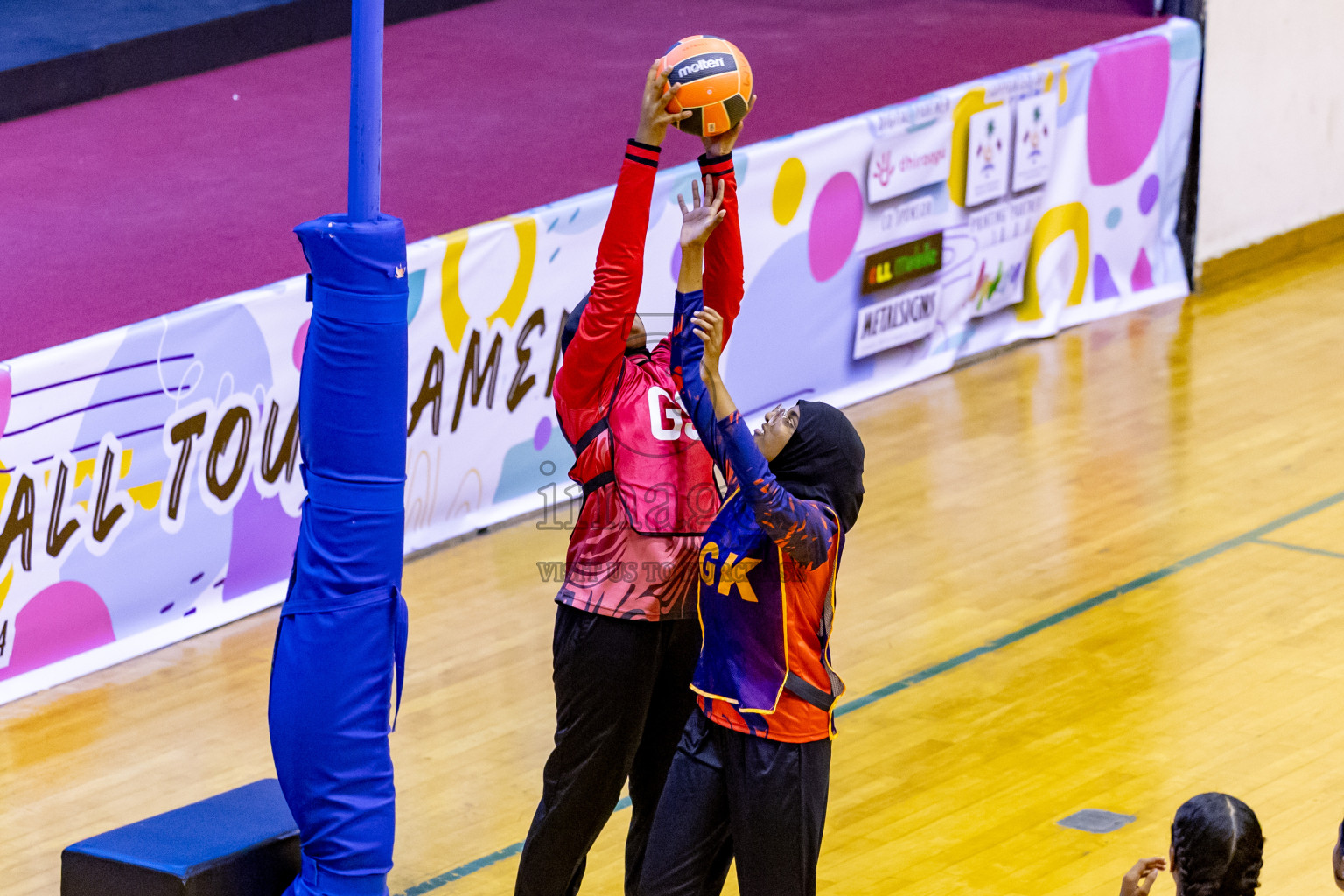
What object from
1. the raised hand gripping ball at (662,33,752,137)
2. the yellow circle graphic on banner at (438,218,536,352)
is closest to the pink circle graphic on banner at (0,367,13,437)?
the yellow circle graphic on banner at (438,218,536,352)

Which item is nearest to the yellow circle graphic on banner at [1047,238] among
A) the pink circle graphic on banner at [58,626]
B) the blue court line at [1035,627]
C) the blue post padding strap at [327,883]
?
the blue court line at [1035,627]

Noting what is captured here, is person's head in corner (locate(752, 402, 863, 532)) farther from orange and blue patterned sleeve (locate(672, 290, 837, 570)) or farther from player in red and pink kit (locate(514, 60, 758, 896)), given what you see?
player in red and pink kit (locate(514, 60, 758, 896))

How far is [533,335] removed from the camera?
8539 millimetres

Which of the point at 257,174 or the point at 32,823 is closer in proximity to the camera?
the point at 32,823

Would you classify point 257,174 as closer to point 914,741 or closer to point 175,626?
point 175,626

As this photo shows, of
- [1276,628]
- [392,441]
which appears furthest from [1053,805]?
[392,441]

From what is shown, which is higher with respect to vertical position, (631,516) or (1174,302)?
(631,516)

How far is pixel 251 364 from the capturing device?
752cm

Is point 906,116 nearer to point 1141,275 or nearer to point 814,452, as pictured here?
point 1141,275

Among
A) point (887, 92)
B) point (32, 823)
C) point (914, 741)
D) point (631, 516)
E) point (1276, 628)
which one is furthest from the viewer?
point (887, 92)

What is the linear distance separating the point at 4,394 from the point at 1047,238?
6578 millimetres

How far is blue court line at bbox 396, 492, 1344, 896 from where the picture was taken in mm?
5677

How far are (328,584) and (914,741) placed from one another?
128 inches

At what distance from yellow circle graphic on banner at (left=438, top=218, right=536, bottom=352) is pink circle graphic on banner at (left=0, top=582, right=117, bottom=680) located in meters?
1.92
